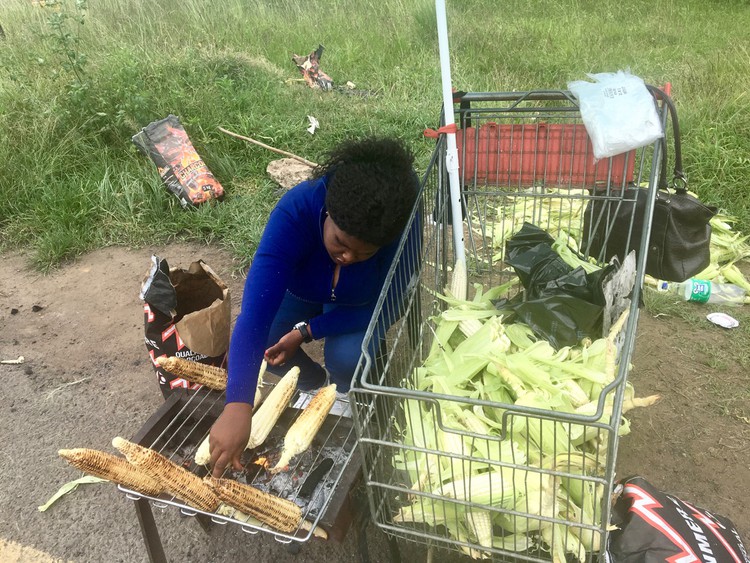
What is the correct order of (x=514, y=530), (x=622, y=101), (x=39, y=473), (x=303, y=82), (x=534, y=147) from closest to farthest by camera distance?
(x=514, y=530), (x=622, y=101), (x=534, y=147), (x=39, y=473), (x=303, y=82)

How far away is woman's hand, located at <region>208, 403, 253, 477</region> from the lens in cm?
211

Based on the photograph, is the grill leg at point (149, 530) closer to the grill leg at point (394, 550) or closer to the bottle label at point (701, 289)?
the grill leg at point (394, 550)

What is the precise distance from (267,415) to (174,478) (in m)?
0.49

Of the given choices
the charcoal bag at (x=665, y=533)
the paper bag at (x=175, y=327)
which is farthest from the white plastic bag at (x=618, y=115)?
the paper bag at (x=175, y=327)

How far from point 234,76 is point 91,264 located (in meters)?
3.30

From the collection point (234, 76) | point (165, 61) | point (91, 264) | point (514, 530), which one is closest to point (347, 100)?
point (234, 76)

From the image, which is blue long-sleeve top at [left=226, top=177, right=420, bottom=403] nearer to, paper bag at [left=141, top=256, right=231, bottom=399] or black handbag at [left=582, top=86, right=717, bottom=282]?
paper bag at [left=141, top=256, right=231, bottom=399]

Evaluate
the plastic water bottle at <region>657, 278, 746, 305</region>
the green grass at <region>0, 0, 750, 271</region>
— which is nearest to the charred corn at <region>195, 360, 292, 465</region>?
the green grass at <region>0, 0, 750, 271</region>

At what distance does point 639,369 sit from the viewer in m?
3.59

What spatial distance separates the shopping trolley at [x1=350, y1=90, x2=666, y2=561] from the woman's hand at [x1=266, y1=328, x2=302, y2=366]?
0.65m

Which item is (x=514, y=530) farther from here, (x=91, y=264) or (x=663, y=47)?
(x=663, y=47)

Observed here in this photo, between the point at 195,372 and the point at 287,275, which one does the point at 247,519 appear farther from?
the point at 287,275

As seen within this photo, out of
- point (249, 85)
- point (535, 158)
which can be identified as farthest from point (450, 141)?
point (249, 85)

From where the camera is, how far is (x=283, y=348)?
306 centimetres
